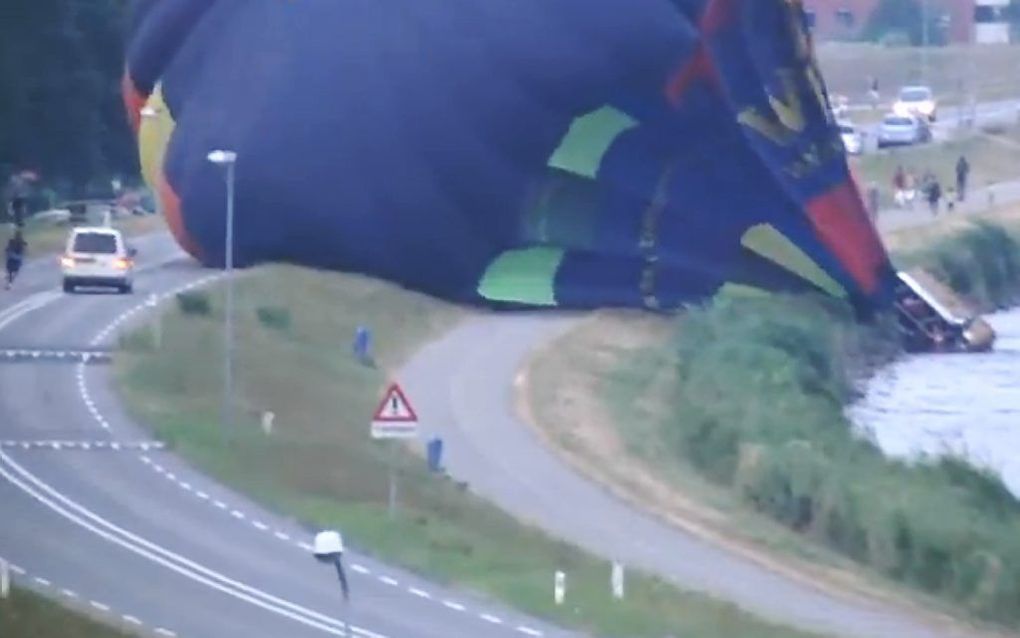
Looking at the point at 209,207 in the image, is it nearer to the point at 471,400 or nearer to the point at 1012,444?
the point at 471,400

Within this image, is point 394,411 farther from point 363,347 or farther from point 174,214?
point 174,214

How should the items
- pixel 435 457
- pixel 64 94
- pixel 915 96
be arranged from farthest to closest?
1. pixel 915 96
2. pixel 64 94
3. pixel 435 457

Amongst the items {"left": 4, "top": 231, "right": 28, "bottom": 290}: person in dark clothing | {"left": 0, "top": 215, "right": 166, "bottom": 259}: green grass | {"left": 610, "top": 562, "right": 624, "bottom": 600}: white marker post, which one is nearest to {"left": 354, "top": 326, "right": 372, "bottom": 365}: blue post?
{"left": 4, "top": 231, "right": 28, "bottom": 290}: person in dark clothing

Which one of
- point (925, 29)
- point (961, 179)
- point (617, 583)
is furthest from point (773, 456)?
point (925, 29)

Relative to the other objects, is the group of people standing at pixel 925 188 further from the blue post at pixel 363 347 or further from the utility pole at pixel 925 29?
the utility pole at pixel 925 29

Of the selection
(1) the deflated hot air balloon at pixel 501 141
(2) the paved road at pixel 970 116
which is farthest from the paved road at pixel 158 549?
(2) the paved road at pixel 970 116

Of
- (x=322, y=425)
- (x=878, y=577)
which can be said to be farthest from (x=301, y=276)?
(x=878, y=577)
